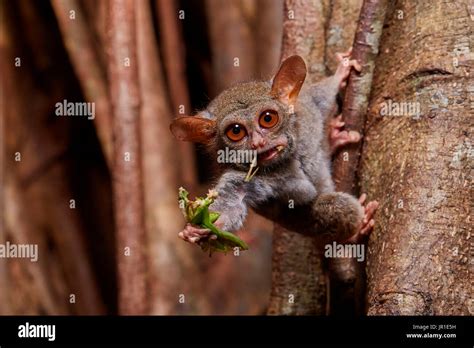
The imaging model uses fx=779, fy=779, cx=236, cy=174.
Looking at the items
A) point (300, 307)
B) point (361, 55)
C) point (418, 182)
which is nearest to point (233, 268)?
point (300, 307)

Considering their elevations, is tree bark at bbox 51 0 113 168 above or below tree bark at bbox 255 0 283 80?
below

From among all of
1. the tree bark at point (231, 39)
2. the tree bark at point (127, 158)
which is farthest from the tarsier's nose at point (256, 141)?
the tree bark at point (231, 39)

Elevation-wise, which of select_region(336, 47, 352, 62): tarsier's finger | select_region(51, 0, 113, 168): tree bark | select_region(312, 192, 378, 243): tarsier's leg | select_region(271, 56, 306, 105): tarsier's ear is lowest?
select_region(312, 192, 378, 243): tarsier's leg

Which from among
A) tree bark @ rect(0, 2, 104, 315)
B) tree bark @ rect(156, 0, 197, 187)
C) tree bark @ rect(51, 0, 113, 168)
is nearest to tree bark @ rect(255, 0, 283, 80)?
tree bark @ rect(156, 0, 197, 187)

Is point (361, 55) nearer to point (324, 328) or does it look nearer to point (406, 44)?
point (406, 44)

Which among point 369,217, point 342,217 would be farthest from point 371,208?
point 342,217

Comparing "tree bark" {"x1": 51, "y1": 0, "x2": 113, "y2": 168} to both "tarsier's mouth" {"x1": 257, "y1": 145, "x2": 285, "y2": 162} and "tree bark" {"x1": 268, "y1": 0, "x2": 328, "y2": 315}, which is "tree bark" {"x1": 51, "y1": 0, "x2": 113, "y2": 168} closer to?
"tree bark" {"x1": 268, "y1": 0, "x2": 328, "y2": 315}

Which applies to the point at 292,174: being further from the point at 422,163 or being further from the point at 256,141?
the point at 422,163
